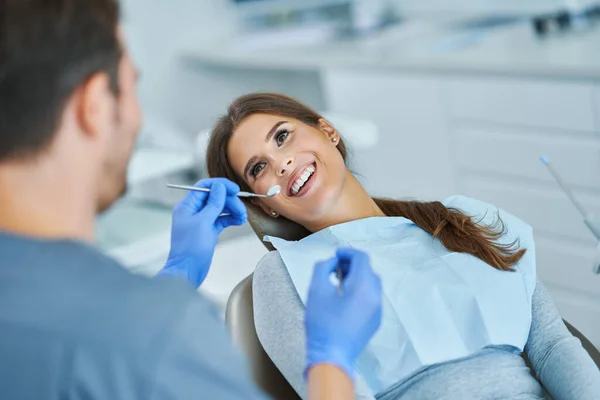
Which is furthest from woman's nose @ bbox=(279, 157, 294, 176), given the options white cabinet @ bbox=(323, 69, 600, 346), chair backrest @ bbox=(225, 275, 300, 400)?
white cabinet @ bbox=(323, 69, 600, 346)

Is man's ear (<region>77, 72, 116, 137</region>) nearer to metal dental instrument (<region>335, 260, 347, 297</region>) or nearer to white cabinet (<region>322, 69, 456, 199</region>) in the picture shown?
metal dental instrument (<region>335, 260, 347, 297</region>)

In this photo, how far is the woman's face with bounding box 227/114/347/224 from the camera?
1.52 m

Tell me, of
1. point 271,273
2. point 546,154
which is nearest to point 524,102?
point 546,154

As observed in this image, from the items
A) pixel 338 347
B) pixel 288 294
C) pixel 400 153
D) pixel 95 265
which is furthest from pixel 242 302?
pixel 400 153

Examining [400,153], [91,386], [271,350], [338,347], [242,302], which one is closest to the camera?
[91,386]

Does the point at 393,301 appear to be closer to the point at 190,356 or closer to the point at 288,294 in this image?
the point at 288,294

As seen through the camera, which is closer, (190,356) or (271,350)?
(190,356)

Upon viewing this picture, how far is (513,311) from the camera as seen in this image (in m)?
1.39

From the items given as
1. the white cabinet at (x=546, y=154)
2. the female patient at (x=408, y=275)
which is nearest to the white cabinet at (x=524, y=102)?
the white cabinet at (x=546, y=154)

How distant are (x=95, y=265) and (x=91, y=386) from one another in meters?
0.12

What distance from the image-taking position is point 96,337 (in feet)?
2.60

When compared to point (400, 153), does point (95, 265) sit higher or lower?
higher

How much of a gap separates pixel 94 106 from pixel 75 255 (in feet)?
0.51

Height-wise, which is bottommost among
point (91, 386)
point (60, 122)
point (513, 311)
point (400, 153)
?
point (400, 153)
